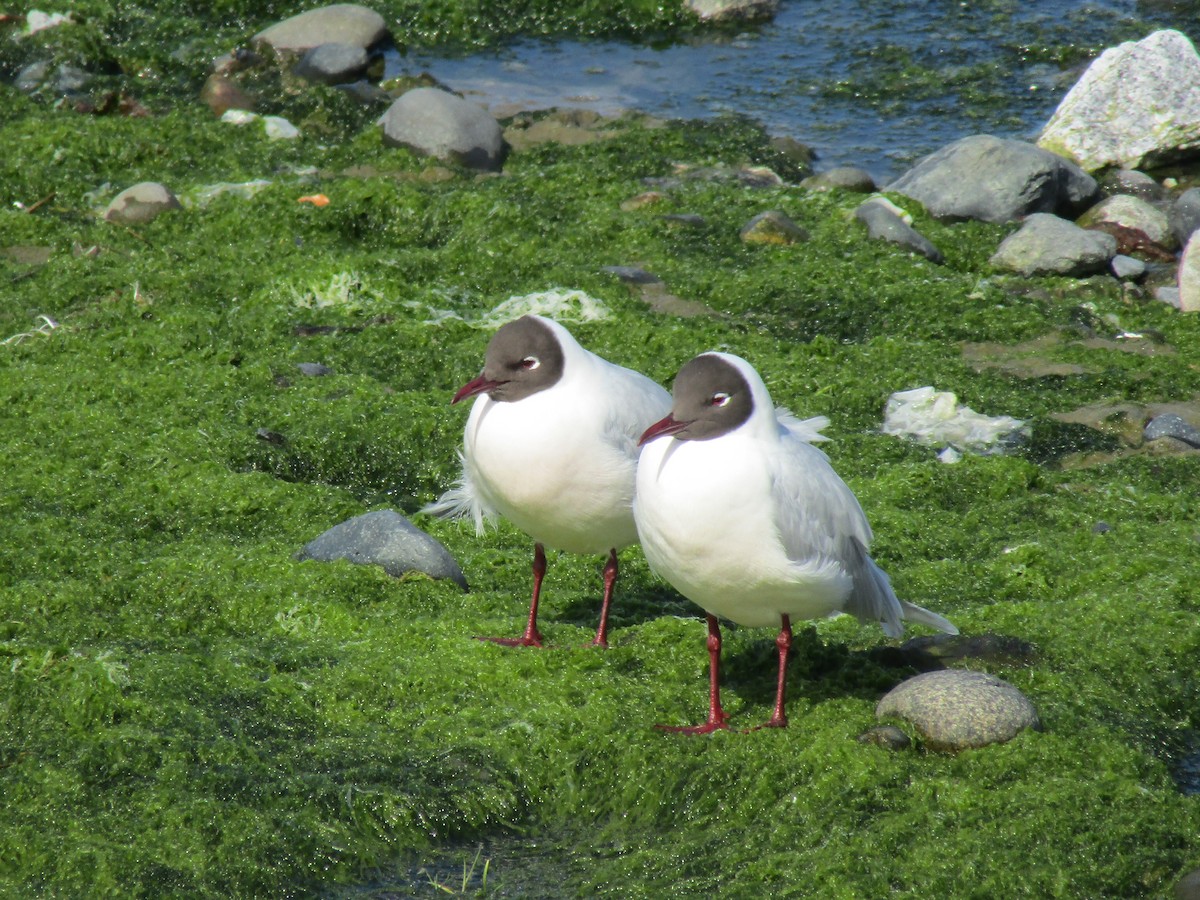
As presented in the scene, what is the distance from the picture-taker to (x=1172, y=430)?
7043mm

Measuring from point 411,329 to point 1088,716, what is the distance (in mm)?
4718

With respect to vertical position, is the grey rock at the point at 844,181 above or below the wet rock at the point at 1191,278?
below

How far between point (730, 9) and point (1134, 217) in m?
6.91

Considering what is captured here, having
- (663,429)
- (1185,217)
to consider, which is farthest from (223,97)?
(663,429)

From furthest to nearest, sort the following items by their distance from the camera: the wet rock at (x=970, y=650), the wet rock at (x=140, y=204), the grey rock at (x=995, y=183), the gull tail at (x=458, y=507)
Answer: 1. the grey rock at (x=995, y=183)
2. the wet rock at (x=140, y=204)
3. the gull tail at (x=458, y=507)
4. the wet rock at (x=970, y=650)

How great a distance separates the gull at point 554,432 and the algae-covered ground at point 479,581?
55cm

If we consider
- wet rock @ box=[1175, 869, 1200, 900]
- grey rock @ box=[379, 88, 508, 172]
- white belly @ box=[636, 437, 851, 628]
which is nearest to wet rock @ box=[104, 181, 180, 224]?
grey rock @ box=[379, 88, 508, 172]

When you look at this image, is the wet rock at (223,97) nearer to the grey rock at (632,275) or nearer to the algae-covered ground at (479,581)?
the algae-covered ground at (479,581)

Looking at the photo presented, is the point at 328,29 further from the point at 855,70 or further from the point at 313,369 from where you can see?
the point at 313,369

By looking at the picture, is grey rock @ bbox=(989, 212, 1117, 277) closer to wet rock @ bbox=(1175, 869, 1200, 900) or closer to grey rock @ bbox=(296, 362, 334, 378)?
grey rock @ bbox=(296, 362, 334, 378)

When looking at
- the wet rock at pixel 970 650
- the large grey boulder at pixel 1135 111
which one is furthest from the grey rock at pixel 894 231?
the wet rock at pixel 970 650

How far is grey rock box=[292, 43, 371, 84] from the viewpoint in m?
12.7

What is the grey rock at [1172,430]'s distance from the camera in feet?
23.0

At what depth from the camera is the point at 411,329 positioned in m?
8.11
